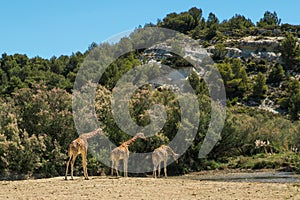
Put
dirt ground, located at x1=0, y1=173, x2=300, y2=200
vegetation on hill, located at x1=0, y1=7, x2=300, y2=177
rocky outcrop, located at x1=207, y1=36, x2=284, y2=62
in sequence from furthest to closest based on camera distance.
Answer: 1. rocky outcrop, located at x1=207, y1=36, x2=284, y2=62
2. vegetation on hill, located at x1=0, y1=7, x2=300, y2=177
3. dirt ground, located at x1=0, y1=173, x2=300, y2=200

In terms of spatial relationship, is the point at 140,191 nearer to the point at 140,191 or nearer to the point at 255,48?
the point at 140,191

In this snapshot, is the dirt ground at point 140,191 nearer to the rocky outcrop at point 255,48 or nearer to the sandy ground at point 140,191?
the sandy ground at point 140,191

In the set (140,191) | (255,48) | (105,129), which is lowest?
(140,191)

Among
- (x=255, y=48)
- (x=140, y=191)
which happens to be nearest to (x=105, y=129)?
(x=140, y=191)

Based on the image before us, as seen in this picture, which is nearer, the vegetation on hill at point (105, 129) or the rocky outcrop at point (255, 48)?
the vegetation on hill at point (105, 129)

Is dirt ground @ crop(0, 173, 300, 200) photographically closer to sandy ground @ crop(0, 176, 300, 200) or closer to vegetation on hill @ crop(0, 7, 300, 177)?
sandy ground @ crop(0, 176, 300, 200)

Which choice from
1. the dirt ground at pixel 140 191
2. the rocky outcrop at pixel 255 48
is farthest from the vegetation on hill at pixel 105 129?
the rocky outcrop at pixel 255 48

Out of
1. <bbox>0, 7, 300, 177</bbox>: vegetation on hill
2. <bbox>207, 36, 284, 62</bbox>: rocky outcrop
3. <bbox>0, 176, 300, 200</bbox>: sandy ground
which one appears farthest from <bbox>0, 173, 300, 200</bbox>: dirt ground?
<bbox>207, 36, 284, 62</bbox>: rocky outcrop

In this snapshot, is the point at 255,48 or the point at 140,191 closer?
the point at 140,191

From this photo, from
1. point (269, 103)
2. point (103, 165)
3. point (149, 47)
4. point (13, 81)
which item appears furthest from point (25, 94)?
point (149, 47)

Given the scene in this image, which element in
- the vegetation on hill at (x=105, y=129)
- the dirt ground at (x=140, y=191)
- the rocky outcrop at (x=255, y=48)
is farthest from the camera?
the rocky outcrop at (x=255, y=48)

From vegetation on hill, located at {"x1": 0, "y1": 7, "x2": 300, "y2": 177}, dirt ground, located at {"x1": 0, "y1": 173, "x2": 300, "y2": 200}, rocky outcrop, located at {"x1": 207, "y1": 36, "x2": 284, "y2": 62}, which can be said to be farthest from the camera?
rocky outcrop, located at {"x1": 207, "y1": 36, "x2": 284, "y2": 62}

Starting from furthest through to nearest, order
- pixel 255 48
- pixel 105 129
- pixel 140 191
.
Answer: pixel 255 48
pixel 105 129
pixel 140 191

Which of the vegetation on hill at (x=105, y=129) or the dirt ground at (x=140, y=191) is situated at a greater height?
the vegetation on hill at (x=105, y=129)
